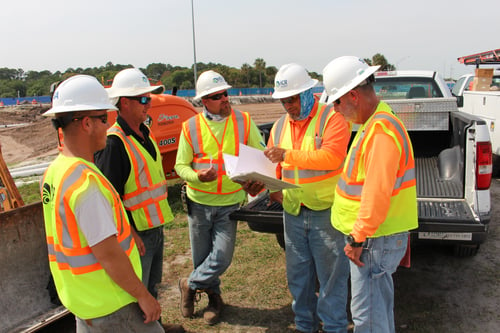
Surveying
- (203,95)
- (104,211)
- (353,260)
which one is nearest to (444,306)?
(353,260)

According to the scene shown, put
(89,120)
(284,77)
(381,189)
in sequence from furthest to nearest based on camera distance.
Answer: (284,77) → (381,189) → (89,120)

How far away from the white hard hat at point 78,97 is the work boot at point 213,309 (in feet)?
7.70

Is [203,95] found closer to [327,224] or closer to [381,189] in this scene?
[327,224]

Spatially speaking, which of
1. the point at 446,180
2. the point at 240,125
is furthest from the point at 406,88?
the point at 240,125

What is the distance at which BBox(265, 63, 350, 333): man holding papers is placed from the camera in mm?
2922

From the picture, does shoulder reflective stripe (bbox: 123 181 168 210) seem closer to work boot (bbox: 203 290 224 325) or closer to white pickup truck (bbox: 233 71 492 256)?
white pickup truck (bbox: 233 71 492 256)

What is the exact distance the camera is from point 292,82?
3006 mm

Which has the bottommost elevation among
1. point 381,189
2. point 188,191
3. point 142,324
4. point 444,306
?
point 444,306

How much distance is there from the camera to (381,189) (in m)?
2.19

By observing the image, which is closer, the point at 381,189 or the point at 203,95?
the point at 381,189

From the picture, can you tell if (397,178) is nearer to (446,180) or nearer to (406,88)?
(446,180)

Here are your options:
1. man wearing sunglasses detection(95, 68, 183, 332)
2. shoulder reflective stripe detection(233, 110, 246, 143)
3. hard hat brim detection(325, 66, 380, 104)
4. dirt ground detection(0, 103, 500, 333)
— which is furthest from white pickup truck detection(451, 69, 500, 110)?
man wearing sunglasses detection(95, 68, 183, 332)

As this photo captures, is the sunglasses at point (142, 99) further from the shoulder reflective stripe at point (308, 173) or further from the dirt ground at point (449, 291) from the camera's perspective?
the dirt ground at point (449, 291)

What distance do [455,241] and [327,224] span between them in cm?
120
